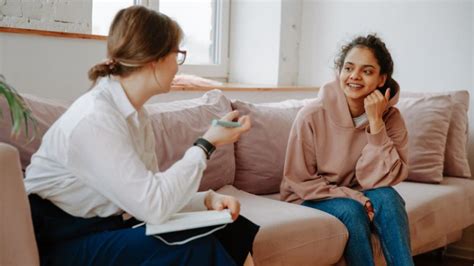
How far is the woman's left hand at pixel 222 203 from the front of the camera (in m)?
1.65

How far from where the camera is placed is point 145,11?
61.8 inches

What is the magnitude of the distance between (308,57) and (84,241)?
2614 millimetres

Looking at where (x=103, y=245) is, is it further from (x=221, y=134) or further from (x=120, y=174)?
(x=221, y=134)

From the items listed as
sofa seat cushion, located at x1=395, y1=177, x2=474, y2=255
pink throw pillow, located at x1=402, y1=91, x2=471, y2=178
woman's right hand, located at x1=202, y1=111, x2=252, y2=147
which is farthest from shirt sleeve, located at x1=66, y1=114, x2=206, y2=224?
pink throw pillow, located at x1=402, y1=91, x2=471, y2=178

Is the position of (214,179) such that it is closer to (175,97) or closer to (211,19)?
(175,97)

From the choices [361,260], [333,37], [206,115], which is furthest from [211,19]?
[361,260]

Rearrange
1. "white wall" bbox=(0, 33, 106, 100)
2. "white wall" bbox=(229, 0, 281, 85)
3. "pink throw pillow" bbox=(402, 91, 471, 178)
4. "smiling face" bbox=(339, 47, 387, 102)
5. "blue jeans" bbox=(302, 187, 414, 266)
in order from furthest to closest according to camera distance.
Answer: "white wall" bbox=(229, 0, 281, 85) < "pink throw pillow" bbox=(402, 91, 471, 178) < "smiling face" bbox=(339, 47, 387, 102) < "white wall" bbox=(0, 33, 106, 100) < "blue jeans" bbox=(302, 187, 414, 266)

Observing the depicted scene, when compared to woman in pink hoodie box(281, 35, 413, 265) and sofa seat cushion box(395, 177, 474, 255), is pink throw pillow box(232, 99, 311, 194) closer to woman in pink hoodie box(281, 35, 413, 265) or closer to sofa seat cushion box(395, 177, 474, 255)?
woman in pink hoodie box(281, 35, 413, 265)

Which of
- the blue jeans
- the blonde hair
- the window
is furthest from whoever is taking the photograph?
the window

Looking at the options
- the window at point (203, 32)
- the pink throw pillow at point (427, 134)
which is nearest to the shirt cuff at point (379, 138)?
the pink throw pillow at point (427, 134)

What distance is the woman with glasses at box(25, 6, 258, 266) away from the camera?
1.44m

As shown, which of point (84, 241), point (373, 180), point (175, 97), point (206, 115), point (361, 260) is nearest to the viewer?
point (84, 241)

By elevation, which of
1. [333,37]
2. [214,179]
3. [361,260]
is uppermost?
[333,37]

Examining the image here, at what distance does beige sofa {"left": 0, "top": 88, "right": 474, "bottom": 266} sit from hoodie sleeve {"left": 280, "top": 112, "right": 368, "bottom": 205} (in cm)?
7
